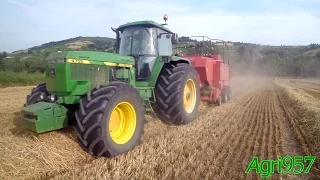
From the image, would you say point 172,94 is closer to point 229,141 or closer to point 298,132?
point 229,141

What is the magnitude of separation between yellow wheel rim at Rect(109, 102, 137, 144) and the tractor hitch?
0.71 meters

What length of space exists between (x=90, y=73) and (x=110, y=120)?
91 cm

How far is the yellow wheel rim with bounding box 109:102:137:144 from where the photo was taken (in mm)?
4383

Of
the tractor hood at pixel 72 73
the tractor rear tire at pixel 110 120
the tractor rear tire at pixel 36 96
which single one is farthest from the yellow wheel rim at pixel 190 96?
the tractor rear tire at pixel 36 96

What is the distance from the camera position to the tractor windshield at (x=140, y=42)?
6180 millimetres

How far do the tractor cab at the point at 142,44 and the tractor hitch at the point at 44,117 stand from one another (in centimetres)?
228

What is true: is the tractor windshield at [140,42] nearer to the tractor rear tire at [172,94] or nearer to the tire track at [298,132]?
the tractor rear tire at [172,94]

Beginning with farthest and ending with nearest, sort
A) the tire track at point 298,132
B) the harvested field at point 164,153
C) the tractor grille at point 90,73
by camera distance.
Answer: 1. the tire track at point 298,132
2. the tractor grille at point 90,73
3. the harvested field at point 164,153

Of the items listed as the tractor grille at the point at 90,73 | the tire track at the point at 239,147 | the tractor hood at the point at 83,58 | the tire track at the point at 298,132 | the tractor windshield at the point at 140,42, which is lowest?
the tire track at the point at 298,132

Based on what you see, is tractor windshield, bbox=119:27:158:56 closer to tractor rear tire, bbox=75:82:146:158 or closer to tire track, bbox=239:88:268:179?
tractor rear tire, bbox=75:82:146:158

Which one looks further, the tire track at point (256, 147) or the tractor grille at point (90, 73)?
the tractor grille at point (90, 73)

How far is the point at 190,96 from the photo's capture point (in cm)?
731

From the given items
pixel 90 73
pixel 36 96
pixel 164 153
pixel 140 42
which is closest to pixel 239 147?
pixel 164 153

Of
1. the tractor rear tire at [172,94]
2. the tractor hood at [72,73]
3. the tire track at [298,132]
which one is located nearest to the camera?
the tractor hood at [72,73]
